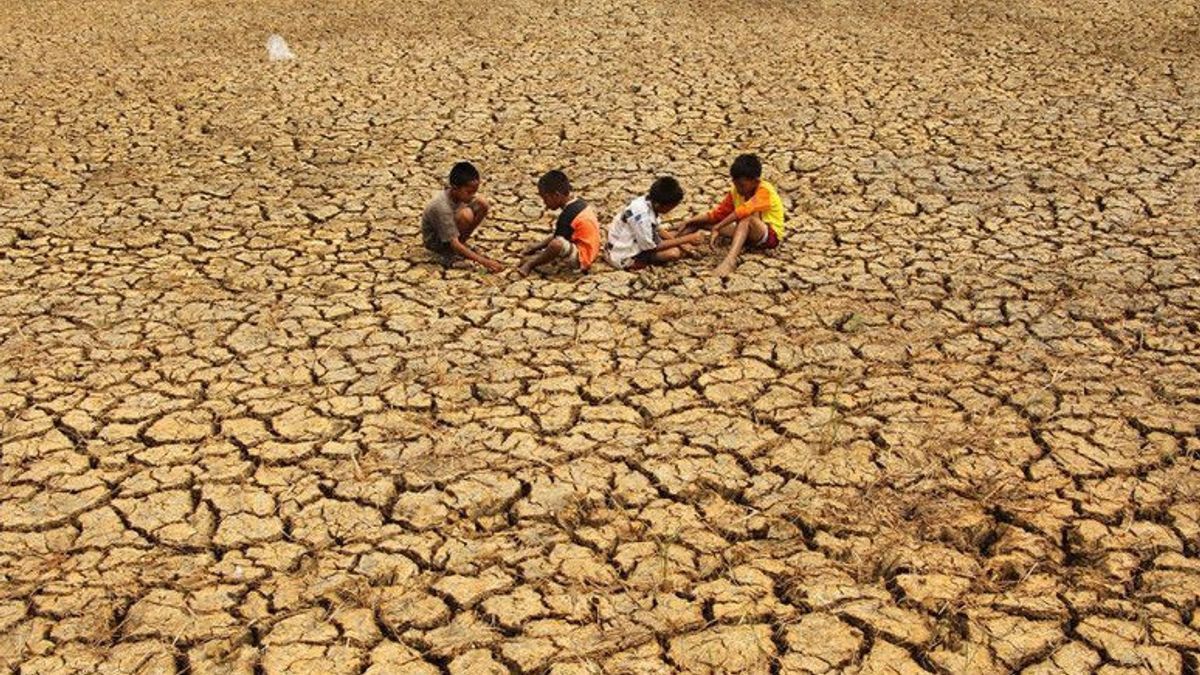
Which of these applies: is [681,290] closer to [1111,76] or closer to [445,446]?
[445,446]

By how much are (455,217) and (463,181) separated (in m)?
0.19

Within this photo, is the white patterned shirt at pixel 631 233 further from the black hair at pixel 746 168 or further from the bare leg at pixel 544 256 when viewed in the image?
the black hair at pixel 746 168

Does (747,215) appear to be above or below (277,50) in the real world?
below

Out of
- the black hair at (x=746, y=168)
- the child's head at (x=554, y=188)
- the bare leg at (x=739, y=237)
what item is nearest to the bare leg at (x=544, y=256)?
the child's head at (x=554, y=188)

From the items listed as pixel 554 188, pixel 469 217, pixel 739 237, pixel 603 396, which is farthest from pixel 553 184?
pixel 603 396

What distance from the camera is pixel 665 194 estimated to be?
16.5ft

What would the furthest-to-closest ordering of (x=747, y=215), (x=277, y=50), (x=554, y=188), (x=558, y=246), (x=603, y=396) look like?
(x=277, y=50) → (x=747, y=215) → (x=554, y=188) → (x=558, y=246) → (x=603, y=396)

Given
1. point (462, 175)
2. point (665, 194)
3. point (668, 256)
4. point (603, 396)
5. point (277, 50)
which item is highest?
point (277, 50)

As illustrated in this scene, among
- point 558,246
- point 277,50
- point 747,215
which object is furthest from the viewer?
point 277,50

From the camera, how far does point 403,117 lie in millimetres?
7410

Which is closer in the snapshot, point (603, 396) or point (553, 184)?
point (603, 396)

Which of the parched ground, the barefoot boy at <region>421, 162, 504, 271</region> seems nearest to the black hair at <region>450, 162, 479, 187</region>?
the barefoot boy at <region>421, 162, 504, 271</region>

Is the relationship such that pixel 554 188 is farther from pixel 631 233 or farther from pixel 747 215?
pixel 747 215

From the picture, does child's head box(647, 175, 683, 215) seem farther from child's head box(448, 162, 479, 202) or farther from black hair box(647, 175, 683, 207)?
child's head box(448, 162, 479, 202)
